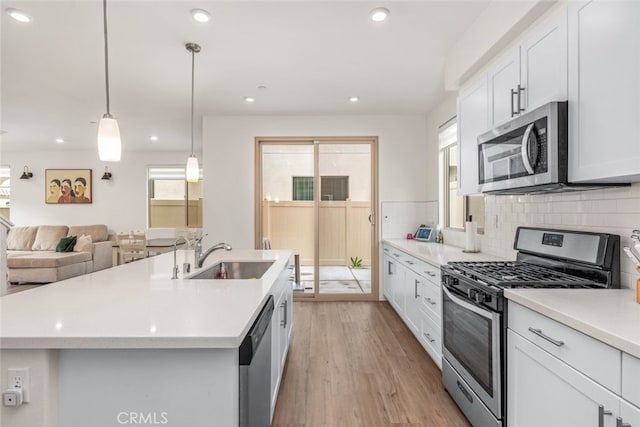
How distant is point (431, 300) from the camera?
2.66m

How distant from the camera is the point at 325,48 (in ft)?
9.21

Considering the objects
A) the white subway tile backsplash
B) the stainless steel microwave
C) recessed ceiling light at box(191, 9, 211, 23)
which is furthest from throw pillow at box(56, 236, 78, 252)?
the stainless steel microwave

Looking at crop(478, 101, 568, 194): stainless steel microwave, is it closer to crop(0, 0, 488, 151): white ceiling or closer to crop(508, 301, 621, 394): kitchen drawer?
crop(508, 301, 621, 394): kitchen drawer

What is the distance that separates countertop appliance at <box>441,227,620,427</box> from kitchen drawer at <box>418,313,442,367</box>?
23cm

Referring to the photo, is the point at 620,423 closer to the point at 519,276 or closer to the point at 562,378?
the point at 562,378

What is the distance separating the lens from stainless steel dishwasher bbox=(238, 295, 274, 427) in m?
1.09

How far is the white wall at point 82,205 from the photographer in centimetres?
732

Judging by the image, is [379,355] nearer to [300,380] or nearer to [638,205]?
[300,380]

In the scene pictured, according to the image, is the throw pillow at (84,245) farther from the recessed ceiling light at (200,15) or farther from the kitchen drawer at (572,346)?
the kitchen drawer at (572,346)

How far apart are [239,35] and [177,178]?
18.4 feet

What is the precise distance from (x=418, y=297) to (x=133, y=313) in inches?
95.0

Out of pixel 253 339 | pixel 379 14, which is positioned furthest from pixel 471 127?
pixel 253 339

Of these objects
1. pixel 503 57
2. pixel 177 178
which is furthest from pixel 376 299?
pixel 177 178

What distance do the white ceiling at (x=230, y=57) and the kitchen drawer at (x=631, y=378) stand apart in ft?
7.28
